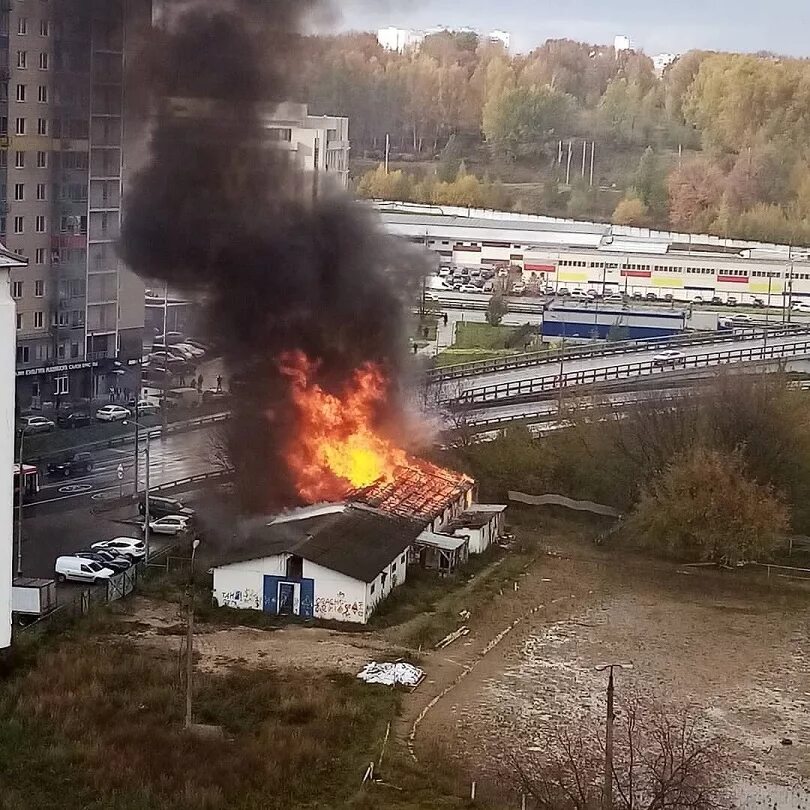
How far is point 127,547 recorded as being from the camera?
55.1ft

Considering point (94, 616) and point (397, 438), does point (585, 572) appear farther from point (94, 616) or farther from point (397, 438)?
point (94, 616)

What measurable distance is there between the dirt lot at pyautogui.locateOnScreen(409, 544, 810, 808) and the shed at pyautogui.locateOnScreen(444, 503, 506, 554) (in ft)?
3.09

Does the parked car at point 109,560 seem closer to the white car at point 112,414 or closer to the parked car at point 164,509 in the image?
the parked car at point 164,509

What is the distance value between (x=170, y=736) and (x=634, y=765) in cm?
388

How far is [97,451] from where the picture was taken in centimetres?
2245

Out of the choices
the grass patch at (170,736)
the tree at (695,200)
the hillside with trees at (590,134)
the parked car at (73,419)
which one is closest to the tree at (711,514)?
the grass patch at (170,736)

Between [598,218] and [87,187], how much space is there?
33.6 m

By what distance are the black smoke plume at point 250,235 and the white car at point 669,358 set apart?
1058 cm

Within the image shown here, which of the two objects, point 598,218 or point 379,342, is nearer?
point 379,342

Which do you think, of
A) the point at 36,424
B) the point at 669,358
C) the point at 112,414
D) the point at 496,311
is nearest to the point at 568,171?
the point at 496,311

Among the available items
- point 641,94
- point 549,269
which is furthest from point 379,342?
point 641,94

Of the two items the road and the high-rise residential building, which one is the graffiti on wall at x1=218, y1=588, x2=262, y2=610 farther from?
the high-rise residential building

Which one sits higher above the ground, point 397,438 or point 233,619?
point 397,438

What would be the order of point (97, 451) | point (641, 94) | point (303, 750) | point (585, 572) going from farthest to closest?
1. point (641, 94)
2. point (97, 451)
3. point (585, 572)
4. point (303, 750)
